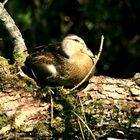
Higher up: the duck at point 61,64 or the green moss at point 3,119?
the duck at point 61,64

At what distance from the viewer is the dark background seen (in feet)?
25.2

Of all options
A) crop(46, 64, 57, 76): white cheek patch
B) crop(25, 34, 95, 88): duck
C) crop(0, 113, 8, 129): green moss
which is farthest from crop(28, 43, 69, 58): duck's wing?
crop(0, 113, 8, 129): green moss

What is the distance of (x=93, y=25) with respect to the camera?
7.75 m

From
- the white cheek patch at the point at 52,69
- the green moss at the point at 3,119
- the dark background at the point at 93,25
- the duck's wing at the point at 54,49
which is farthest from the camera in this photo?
the dark background at the point at 93,25

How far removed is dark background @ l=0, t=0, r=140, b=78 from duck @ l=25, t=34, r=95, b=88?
3.05 metres

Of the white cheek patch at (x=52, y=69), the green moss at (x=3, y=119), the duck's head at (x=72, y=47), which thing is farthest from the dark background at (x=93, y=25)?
the green moss at (x=3, y=119)

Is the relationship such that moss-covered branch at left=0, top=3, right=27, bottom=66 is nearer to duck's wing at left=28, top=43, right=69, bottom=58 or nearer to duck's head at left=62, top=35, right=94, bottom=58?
duck's wing at left=28, top=43, right=69, bottom=58

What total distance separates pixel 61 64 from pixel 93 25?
131 inches

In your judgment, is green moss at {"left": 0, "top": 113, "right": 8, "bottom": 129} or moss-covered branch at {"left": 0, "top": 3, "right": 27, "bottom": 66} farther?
moss-covered branch at {"left": 0, "top": 3, "right": 27, "bottom": 66}

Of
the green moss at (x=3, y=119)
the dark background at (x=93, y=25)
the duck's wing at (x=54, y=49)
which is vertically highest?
the dark background at (x=93, y=25)

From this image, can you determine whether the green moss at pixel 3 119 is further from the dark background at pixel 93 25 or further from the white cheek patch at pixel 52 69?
the dark background at pixel 93 25

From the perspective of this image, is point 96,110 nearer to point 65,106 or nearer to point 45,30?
point 65,106

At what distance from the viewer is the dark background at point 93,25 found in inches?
303

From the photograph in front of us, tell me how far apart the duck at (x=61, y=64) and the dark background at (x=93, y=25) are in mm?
3045
